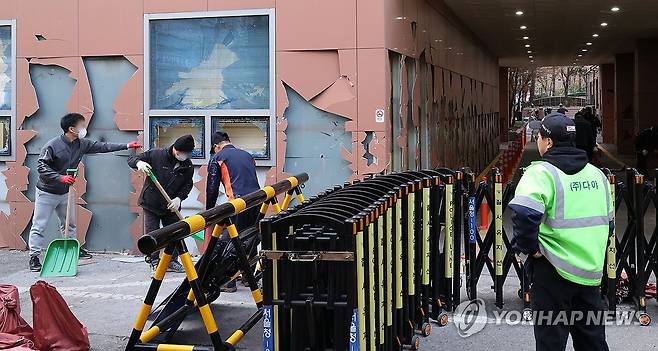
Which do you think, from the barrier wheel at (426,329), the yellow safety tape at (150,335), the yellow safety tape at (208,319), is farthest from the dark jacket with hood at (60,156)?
the barrier wheel at (426,329)

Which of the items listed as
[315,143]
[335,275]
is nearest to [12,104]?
[315,143]

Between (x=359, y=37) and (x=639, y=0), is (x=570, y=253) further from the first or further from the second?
(x=639, y=0)

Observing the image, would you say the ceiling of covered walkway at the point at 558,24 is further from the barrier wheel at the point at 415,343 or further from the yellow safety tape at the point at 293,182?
the barrier wheel at the point at 415,343

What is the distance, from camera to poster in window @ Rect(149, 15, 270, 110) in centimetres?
1003

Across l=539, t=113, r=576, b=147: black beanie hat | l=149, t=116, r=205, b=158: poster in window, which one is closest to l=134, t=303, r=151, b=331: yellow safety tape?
l=539, t=113, r=576, b=147: black beanie hat

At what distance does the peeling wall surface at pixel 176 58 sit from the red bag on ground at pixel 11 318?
4.14 meters

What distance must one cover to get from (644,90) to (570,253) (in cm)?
2336

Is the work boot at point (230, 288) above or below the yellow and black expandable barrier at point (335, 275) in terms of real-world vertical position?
below

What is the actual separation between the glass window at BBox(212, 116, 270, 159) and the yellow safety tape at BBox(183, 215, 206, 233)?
15.3 feet

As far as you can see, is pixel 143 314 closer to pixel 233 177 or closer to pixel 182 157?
pixel 233 177

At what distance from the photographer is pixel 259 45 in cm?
1003

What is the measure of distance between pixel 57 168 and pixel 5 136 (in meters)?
1.66

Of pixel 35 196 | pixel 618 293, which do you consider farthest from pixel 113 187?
pixel 618 293

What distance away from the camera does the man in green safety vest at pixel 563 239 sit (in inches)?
181
